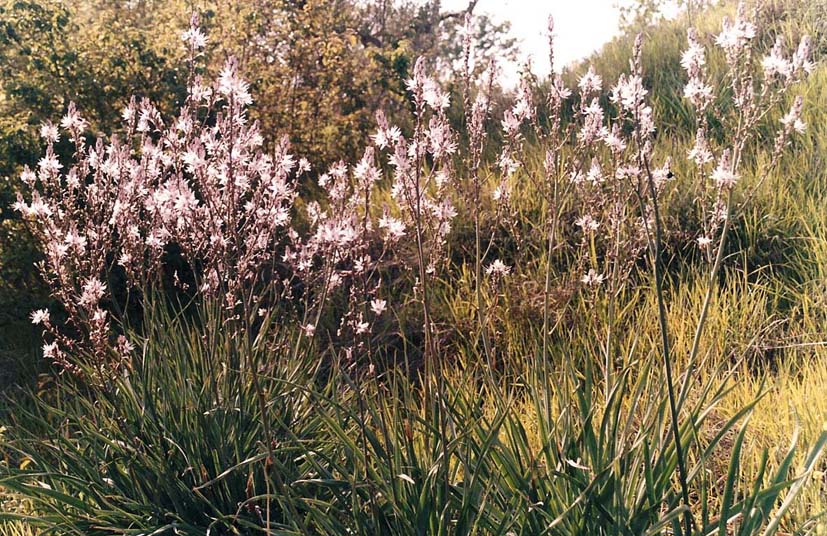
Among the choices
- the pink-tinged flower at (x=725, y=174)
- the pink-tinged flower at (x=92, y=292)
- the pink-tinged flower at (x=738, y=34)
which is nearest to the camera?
the pink-tinged flower at (x=725, y=174)

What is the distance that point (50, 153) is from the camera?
373cm

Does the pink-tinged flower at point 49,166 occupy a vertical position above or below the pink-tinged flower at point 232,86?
below

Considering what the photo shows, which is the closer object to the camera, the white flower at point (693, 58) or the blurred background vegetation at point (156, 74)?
the white flower at point (693, 58)

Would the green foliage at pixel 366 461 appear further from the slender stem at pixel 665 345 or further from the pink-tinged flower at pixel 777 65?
the pink-tinged flower at pixel 777 65

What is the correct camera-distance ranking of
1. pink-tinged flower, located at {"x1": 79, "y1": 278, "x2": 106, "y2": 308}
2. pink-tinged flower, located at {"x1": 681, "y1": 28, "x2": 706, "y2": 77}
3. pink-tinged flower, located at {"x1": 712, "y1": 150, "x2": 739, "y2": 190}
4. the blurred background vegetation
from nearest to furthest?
pink-tinged flower, located at {"x1": 712, "y1": 150, "x2": 739, "y2": 190} → pink-tinged flower, located at {"x1": 681, "y1": 28, "x2": 706, "y2": 77} → pink-tinged flower, located at {"x1": 79, "y1": 278, "x2": 106, "y2": 308} → the blurred background vegetation

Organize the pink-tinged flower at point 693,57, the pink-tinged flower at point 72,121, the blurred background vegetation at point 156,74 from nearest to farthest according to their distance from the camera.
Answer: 1. the pink-tinged flower at point 693,57
2. the pink-tinged flower at point 72,121
3. the blurred background vegetation at point 156,74

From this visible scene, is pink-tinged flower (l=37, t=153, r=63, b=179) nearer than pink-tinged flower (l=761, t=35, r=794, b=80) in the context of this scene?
No

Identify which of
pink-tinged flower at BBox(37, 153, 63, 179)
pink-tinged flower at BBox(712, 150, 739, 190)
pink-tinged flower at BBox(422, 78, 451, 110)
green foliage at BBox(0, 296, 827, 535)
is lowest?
green foliage at BBox(0, 296, 827, 535)

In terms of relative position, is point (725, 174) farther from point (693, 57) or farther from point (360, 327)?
point (360, 327)

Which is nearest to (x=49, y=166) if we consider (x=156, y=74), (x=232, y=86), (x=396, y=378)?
(x=232, y=86)

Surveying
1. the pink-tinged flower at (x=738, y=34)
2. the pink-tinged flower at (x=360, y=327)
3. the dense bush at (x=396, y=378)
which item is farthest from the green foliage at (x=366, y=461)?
the pink-tinged flower at (x=738, y=34)

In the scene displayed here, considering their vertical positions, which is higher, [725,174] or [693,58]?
[693,58]

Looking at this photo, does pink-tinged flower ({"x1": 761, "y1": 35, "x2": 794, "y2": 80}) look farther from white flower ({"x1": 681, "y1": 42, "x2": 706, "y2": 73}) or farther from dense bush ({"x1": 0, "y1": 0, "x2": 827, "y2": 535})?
white flower ({"x1": 681, "y1": 42, "x2": 706, "y2": 73})

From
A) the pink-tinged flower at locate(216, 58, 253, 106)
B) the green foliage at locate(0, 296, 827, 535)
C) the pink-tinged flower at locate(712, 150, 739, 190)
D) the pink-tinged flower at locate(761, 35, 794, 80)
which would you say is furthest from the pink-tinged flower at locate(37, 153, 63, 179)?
the pink-tinged flower at locate(761, 35, 794, 80)
